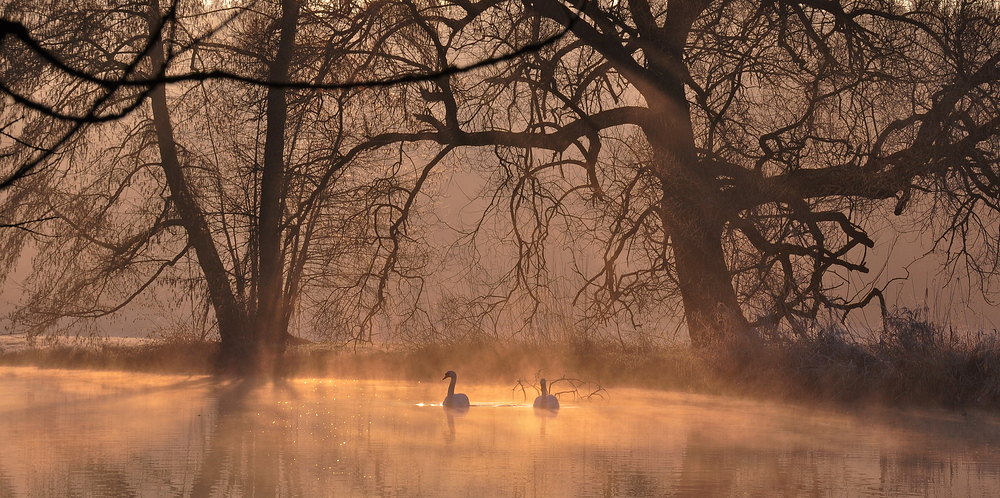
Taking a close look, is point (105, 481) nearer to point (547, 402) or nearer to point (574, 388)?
point (547, 402)

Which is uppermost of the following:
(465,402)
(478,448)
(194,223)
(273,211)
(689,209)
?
(273,211)

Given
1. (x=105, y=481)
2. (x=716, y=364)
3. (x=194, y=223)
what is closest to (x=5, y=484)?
(x=105, y=481)

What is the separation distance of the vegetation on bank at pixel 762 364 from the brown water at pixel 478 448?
449mm

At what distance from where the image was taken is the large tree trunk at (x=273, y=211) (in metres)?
14.1

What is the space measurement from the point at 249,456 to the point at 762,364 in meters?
5.63

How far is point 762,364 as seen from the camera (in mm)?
10195

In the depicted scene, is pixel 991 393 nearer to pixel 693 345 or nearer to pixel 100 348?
pixel 693 345

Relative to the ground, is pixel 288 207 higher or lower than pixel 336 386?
higher

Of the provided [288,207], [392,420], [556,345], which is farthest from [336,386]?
[288,207]

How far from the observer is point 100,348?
1606cm

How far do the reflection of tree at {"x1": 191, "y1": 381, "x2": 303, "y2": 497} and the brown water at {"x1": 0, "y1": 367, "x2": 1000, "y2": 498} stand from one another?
0.05ft

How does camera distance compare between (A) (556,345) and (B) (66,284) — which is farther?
(B) (66,284)

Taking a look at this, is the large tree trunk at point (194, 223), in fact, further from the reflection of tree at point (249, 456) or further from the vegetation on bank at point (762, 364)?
the reflection of tree at point (249, 456)

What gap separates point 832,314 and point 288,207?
9034mm
